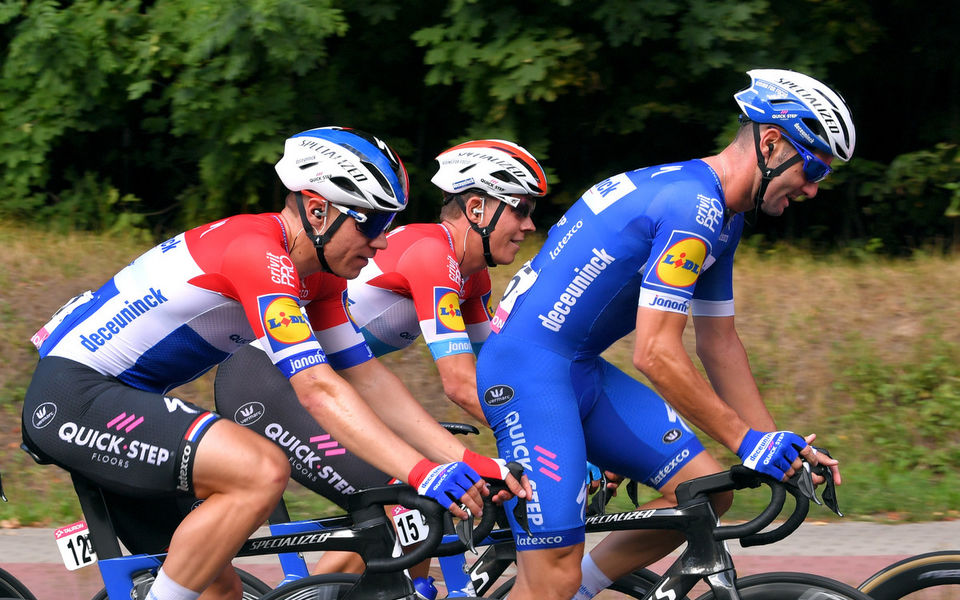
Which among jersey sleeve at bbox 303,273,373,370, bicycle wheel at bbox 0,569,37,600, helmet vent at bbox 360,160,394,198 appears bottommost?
bicycle wheel at bbox 0,569,37,600

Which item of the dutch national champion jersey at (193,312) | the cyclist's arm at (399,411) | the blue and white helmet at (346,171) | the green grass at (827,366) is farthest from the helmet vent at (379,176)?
the green grass at (827,366)

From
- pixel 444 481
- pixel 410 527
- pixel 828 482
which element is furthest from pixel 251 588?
pixel 828 482

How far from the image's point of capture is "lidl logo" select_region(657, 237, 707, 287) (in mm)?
3230

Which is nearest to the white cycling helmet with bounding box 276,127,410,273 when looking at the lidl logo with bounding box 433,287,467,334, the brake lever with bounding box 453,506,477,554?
the lidl logo with bounding box 433,287,467,334

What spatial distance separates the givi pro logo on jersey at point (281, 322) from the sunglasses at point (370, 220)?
1.19ft

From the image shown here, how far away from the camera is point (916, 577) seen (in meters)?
3.41

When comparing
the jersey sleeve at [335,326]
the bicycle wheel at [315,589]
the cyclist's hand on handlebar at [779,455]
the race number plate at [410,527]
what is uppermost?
the cyclist's hand on handlebar at [779,455]

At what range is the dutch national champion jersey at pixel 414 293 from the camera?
425 centimetres

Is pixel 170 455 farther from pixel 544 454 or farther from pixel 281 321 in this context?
pixel 544 454

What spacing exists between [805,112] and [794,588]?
1356 mm

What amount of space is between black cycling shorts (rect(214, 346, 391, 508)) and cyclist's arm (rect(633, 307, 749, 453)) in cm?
107

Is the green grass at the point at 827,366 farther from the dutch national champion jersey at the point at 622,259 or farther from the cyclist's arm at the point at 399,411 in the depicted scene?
the dutch national champion jersey at the point at 622,259

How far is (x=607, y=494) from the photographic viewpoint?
3.93 meters

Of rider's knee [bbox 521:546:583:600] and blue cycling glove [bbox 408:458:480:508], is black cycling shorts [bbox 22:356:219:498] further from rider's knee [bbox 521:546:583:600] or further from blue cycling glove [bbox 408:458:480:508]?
rider's knee [bbox 521:546:583:600]
